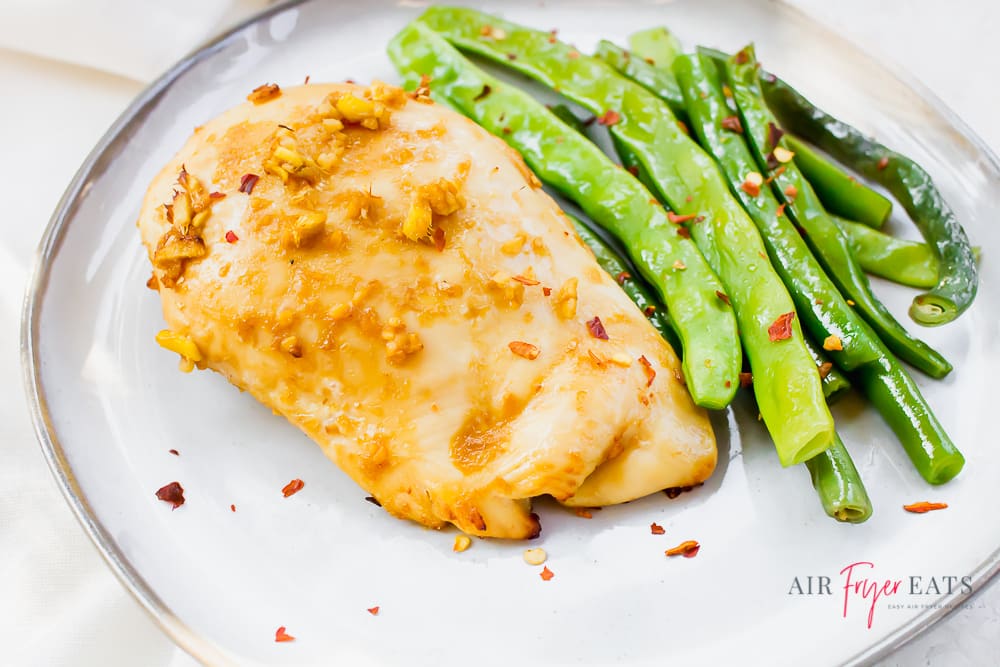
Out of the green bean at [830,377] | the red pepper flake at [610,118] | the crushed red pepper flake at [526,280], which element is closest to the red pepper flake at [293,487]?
the crushed red pepper flake at [526,280]

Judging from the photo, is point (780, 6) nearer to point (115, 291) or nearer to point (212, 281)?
point (212, 281)

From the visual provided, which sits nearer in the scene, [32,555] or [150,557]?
[150,557]

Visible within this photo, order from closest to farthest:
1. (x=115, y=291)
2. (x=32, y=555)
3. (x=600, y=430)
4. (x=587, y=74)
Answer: (x=600, y=430)
(x=32, y=555)
(x=115, y=291)
(x=587, y=74)

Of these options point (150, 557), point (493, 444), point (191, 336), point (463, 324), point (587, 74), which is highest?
point (587, 74)

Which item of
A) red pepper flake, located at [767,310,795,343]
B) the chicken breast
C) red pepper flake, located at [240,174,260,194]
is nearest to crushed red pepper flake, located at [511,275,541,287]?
the chicken breast

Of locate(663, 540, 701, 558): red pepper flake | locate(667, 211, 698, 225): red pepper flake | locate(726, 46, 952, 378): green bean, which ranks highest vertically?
locate(726, 46, 952, 378): green bean

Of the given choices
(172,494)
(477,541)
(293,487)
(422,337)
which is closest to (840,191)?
(422,337)

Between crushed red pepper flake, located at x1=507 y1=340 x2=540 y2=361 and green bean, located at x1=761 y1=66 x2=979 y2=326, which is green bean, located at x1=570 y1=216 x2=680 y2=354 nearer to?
crushed red pepper flake, located at x1=507 y1=340 x2=540 y2=361

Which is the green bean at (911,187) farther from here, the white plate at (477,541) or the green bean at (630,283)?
the green bean at (630,283)

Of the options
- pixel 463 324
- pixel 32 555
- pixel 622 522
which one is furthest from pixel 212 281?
pixel 622 522
